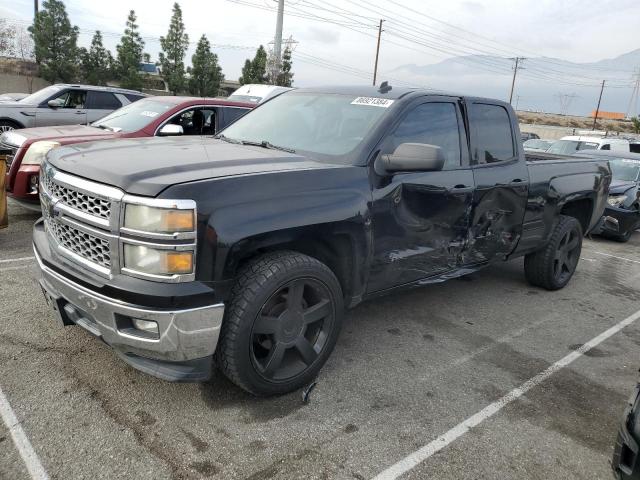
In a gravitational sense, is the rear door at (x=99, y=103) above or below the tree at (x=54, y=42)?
below

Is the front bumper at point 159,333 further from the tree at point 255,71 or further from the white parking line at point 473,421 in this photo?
the tree at point 255,71

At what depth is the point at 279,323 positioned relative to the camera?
114 inches

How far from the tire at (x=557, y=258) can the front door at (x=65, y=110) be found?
9.23 metres

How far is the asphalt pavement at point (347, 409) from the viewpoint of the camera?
248 centimetres

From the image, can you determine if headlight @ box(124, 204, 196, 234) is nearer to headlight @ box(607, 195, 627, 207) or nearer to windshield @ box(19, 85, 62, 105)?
headlight @ box(607, 195, 627, 207)

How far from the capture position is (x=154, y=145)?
129 inches

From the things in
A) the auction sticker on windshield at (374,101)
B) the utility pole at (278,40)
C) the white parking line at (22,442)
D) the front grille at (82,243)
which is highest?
the utility pole at (278,40)

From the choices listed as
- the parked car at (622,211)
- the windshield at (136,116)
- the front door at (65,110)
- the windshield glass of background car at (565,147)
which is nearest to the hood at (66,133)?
the windshield at (136,116)

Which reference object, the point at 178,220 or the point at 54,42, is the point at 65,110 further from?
the point at 54,42

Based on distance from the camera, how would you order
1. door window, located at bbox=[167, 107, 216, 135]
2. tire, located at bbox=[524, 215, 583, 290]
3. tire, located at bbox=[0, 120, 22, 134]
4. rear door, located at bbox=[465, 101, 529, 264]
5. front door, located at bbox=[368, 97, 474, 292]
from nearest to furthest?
front door, located at bbox=[368, 97, 474, 292]
rear door, located at bbox=[465, 101, 529, 264]
tire, located at bbox=[524, 215, 583, 290]
door window, located at bbox=[167, 107, 216, 135]
tire, located at bbox=[0, 120, 22, 134]

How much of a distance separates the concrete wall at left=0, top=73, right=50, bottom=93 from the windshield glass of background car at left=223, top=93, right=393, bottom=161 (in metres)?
37.6

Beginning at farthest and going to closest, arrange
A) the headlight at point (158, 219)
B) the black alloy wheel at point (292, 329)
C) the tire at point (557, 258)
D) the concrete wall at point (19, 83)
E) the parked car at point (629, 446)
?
the concrete wall at point (19, 83) → the tire at point (557, 258) → the black alloy wheel at point (292, 329) → the headlight at point (158, 219) → the parked car at point (629, 446)

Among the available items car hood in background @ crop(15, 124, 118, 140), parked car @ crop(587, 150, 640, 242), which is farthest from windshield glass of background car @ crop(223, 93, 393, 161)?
parked car @ crop(587, 150, 640, 242)

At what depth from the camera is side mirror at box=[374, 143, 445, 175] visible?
316cm
